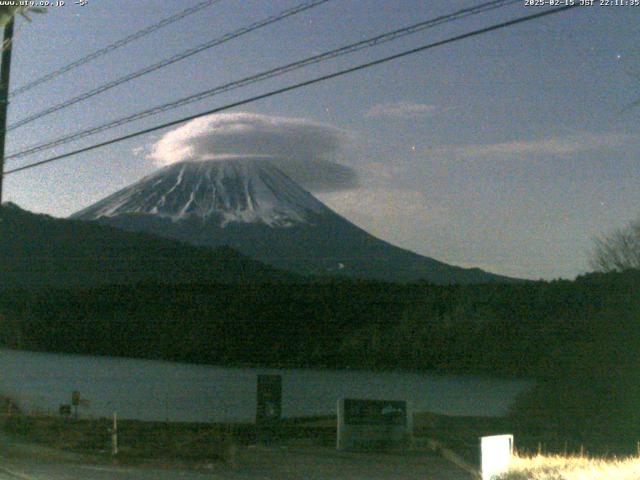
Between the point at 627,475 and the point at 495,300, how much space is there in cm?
2433

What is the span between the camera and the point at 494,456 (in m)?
9.18

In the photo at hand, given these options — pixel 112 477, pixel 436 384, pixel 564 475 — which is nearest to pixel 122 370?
pixel 436 384

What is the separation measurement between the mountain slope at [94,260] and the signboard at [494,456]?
31067 mm

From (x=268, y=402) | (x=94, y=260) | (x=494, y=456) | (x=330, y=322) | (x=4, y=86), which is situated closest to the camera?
(x=494, y=456)

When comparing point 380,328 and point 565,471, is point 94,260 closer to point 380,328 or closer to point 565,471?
point 380,328

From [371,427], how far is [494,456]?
287 inches

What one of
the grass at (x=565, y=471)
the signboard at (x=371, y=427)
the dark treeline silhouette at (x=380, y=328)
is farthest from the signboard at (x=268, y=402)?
the grass at (x=565, y=471)

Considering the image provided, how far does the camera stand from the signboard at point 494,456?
8.85m

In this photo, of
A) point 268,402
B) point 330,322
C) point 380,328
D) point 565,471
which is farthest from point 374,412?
point 330,322

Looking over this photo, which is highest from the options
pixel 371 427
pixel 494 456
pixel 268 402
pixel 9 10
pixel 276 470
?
pixel 9 10

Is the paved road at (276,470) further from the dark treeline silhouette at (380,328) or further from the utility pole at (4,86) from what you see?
the dark treeline silhouette at (380,328)

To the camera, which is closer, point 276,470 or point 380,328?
point 276,470

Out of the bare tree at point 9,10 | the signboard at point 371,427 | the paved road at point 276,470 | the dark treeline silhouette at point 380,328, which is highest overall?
the bare tree at point 9,10

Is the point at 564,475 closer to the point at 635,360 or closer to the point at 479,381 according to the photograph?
the point at 635,360
